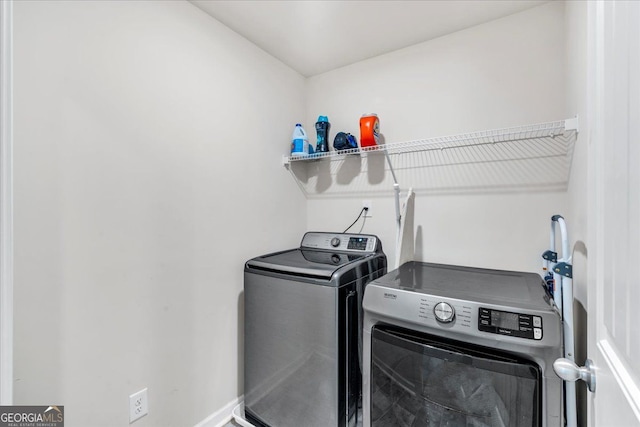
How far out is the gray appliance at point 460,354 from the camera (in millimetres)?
941

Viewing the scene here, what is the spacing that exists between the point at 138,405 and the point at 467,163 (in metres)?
2.23

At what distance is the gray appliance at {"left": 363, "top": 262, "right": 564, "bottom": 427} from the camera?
941mm

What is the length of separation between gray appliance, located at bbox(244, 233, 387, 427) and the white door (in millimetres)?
950

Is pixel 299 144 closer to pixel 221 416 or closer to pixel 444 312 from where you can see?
pixel 444 312

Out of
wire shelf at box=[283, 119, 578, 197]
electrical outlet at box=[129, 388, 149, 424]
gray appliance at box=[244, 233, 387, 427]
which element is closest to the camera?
electrical outlet at box=[129, 388, 149, 424]

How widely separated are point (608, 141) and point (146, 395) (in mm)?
1900

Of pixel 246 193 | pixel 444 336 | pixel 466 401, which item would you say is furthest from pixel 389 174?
pixel 466 401

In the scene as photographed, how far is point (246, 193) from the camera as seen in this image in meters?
1.88

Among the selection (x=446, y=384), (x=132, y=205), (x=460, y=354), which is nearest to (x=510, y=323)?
(x=460, y=354)

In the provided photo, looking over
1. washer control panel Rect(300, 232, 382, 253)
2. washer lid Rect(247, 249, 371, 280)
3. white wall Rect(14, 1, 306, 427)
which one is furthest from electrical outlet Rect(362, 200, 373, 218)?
white wall Rect(14, 1, 306, 427)

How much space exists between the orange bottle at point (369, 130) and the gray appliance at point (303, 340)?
2.57ft

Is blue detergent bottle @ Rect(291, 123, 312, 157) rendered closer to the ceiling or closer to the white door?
the ceiling

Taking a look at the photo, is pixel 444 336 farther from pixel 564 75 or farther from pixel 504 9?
pixel 504 9

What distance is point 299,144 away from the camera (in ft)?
7.06
